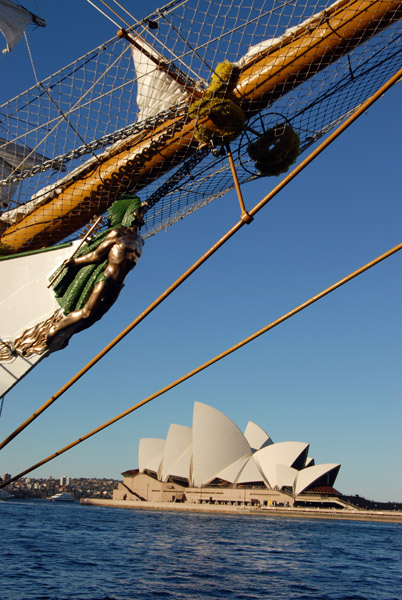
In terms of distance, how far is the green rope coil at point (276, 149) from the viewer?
3.81 meters

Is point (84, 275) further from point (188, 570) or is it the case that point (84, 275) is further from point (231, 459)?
point (231, 459)

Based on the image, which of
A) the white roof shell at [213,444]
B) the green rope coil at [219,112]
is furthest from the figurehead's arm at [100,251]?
the white roof shell at [213,444]

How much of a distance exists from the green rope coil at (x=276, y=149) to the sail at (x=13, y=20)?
91.9 inches

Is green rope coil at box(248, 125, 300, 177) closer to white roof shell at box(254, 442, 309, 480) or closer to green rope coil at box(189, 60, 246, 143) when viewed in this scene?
green rope coil at box(189, 60, 246, 143)

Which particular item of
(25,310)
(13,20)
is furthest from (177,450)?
(25,310)

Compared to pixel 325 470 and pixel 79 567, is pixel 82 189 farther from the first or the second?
pixel 325 470

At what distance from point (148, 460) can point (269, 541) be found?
112 feet

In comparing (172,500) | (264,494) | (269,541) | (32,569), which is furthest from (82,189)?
(172,500)

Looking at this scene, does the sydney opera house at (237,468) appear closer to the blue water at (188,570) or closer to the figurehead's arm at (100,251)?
the blue water at (188,570)

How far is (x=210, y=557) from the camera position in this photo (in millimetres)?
13602

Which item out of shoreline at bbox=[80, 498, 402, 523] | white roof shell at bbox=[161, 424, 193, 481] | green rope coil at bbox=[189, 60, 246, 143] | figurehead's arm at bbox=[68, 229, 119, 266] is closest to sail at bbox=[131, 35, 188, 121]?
green rope coil at bbox=[189, 60, 246, 143]

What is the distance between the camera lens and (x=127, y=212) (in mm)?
3820

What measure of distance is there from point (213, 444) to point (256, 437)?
6.97 m

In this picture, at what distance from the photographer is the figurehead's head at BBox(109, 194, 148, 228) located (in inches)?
149
